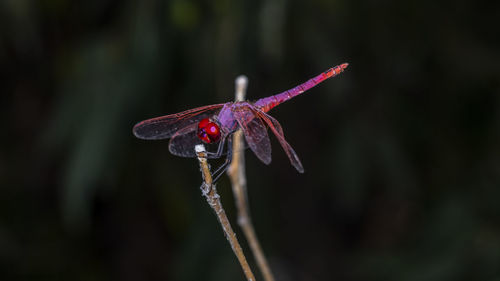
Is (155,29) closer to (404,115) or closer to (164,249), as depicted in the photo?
(404,115)

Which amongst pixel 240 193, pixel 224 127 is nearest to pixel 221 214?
pixel 240 193

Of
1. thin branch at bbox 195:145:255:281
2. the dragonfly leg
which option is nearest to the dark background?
the dragonfly leg

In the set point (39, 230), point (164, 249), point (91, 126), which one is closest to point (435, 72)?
point (91, 126)

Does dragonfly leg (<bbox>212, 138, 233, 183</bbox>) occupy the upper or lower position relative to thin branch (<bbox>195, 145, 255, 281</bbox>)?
upper

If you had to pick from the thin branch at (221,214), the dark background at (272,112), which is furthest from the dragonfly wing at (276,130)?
the dark background at (272,112)

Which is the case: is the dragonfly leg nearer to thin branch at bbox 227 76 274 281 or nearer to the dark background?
thin branch at bbox 227 76 274 281

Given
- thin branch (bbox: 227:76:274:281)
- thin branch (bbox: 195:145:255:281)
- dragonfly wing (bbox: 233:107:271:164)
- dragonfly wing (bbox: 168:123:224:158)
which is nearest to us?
thin branch (bbox: 195:145:255:281)

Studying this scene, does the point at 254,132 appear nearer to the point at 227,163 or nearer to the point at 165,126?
the point at 227,163

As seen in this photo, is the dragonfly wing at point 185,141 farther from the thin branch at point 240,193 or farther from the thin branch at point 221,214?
the thin branch at point 221,214
